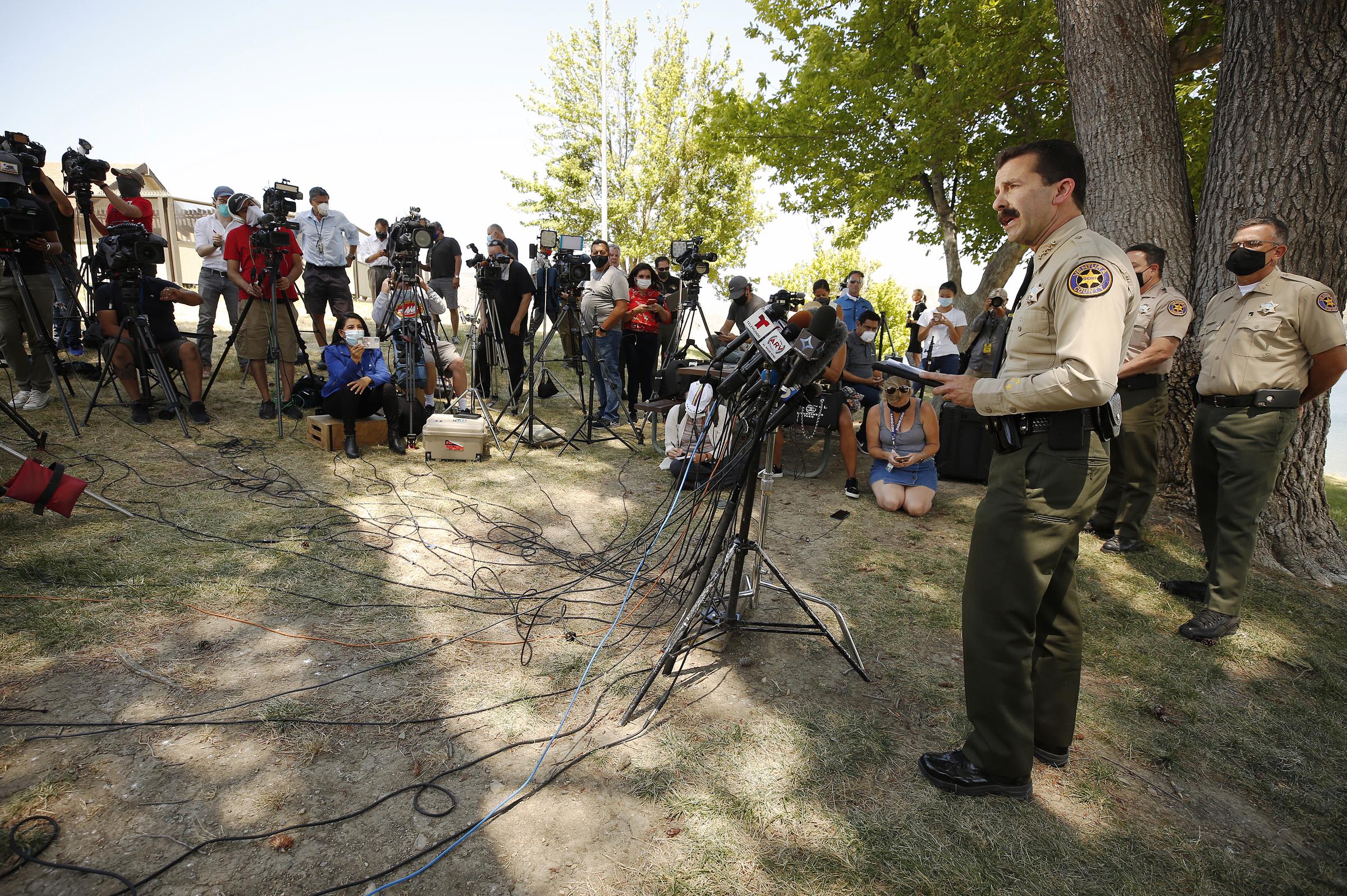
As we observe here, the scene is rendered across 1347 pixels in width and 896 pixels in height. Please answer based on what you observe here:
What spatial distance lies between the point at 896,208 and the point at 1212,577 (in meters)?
13.5

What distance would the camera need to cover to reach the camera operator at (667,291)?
8.48 meters

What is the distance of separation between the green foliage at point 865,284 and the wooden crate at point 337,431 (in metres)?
19.9

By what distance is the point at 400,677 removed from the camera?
284 centimetres

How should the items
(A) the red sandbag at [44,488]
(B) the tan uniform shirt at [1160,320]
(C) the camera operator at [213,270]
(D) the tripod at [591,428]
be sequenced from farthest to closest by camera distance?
1. (C) the camera operator at [213,270]
2. (D) the tripod at [591,428]
3. (B) the tan uniform shirt at [1160,320]
4. (A) the red sandbag at [44,488]

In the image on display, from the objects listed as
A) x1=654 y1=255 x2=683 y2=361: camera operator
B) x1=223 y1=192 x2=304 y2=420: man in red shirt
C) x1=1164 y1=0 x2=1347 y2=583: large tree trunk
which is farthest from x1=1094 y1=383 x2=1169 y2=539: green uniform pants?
x1=223 y1=192 x2=304 y2=420: man in red shirt

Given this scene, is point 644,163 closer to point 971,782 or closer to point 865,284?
point 865,284

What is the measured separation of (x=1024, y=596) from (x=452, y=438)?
16.2ft

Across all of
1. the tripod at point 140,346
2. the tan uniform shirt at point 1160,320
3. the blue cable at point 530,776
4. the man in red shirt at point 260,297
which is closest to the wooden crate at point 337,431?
the man in red shirt at point 260,297

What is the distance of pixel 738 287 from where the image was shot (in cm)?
617

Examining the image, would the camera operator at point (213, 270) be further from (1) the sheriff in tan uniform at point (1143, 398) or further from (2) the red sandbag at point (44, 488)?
(1) the sheriff in tan uniform at point (1143, 398)

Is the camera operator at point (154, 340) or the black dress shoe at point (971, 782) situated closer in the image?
the black dress shoe at point (971, 782)

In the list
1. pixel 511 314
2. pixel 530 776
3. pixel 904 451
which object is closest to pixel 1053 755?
pixel 530 776

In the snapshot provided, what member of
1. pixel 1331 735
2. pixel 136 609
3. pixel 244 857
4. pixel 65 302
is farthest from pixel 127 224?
pixel 1331 735

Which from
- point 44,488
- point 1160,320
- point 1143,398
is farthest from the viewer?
point 1143,398
